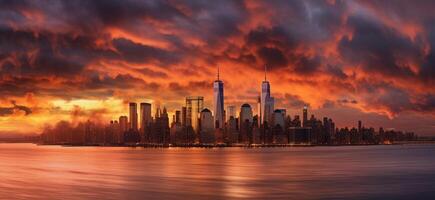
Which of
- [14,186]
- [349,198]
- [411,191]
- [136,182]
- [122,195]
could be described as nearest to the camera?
[349,198]

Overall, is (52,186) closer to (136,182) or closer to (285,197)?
(136,182)

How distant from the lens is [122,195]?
7188cm

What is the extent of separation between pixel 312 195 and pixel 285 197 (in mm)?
3607

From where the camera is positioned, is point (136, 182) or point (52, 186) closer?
→ point (52, 186)

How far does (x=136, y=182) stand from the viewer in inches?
3597

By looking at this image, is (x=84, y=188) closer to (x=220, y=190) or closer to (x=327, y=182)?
(x=220, y=190)

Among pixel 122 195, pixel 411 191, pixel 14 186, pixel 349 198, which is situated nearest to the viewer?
pixel 349 198

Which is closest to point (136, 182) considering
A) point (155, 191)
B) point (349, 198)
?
point (155, 191)

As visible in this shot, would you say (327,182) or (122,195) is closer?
(122,195)

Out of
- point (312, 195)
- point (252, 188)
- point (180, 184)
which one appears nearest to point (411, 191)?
point (312, 195)

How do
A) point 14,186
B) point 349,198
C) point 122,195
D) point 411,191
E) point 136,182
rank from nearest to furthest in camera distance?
point 349,198 < point 122,195 < point 411,191 < point 14,186 < point 136,182

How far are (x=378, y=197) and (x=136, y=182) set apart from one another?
1609 inches

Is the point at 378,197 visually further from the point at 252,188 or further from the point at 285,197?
the point at 252,188

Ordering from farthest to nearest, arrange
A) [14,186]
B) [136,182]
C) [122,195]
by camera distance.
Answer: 1. [136,182]
2. [14,186]
3. [122,195]
